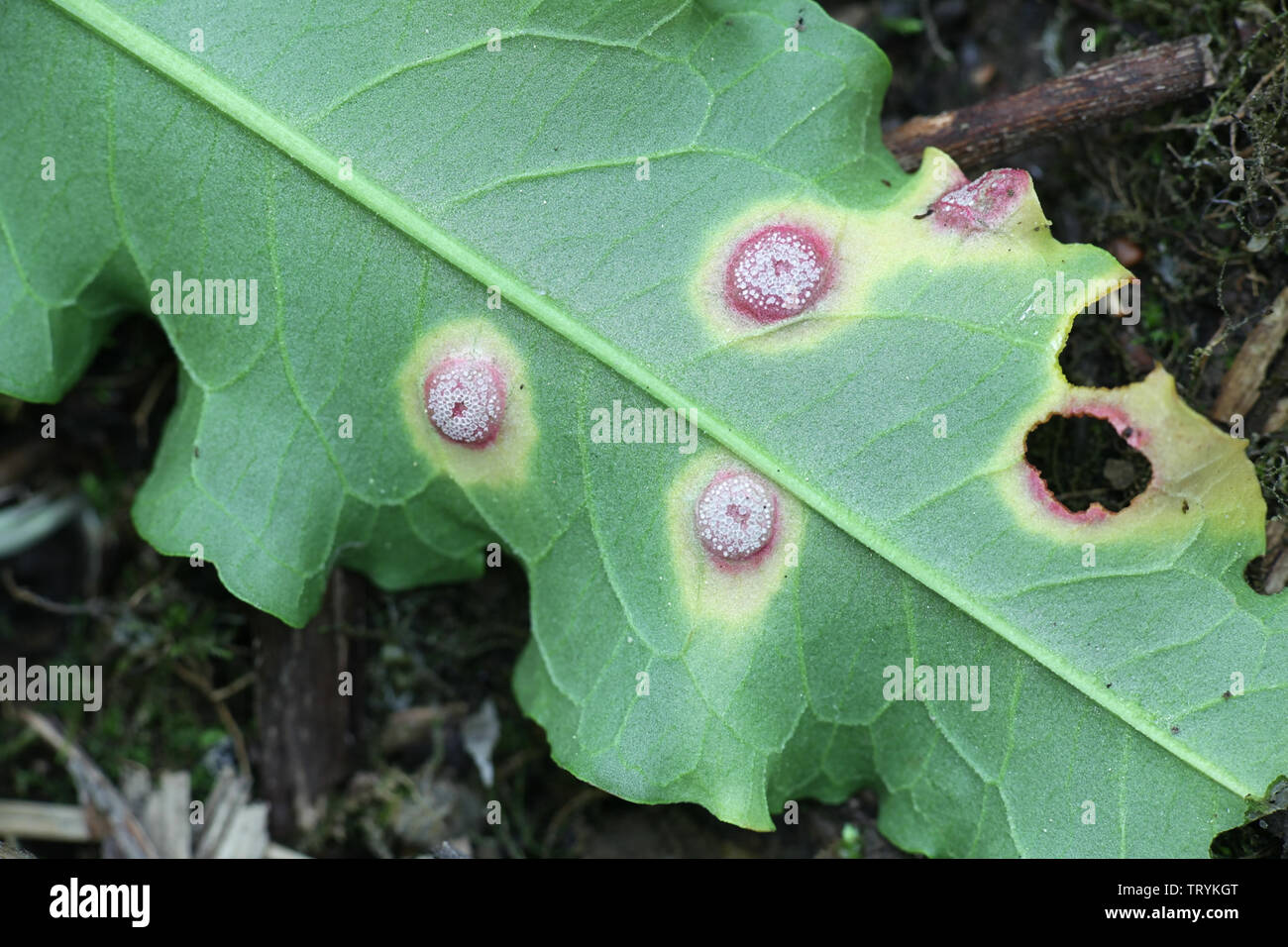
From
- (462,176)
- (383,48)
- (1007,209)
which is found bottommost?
(1007,209)

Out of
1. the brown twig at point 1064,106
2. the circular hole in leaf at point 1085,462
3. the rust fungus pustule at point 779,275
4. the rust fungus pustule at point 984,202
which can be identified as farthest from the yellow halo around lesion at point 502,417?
the circular hole in leaf at point 1085,462

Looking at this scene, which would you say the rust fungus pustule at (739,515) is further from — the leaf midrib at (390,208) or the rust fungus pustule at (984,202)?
the rust fungus pustule at (984,202)

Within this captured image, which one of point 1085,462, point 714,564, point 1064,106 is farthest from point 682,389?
point 1064,106

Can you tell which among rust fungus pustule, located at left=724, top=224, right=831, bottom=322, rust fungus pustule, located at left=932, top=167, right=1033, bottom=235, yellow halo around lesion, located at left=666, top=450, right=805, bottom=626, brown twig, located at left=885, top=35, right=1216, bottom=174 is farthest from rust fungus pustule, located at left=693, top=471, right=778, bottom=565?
brown twig, located at left=885, top=35, right=1216, bottom=174

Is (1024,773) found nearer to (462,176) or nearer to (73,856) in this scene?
(462,176)
